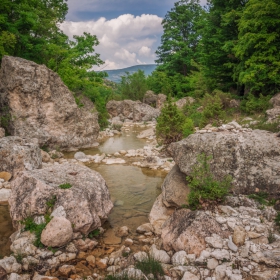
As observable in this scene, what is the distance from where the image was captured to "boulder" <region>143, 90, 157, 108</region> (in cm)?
3809

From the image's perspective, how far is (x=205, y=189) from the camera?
17.9ft

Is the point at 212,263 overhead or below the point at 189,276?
overhead

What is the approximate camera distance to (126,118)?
3275 centimetres

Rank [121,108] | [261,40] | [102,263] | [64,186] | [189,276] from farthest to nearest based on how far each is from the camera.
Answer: [121,108], [261,40], [64,186], [102,263], [189,276]

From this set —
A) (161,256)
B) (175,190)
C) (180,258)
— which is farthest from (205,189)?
(161,256)

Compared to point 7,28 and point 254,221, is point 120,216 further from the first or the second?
point 7,28

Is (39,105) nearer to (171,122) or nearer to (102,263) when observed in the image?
(171,122)

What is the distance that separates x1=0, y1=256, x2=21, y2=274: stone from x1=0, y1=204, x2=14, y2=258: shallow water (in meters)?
0.59

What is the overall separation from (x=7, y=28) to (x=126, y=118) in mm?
18978

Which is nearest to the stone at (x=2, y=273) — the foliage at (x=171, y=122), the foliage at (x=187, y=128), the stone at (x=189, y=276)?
the stone at (x=189, y=276)

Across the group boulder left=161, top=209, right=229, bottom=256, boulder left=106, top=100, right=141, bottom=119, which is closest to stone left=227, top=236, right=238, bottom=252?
boulder left=161, top=209, right=229, bottom=256

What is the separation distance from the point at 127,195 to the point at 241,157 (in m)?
4.55

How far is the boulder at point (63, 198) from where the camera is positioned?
228 inches

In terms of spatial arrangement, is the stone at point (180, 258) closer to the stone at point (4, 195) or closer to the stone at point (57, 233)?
the stone at point (57, 233)
